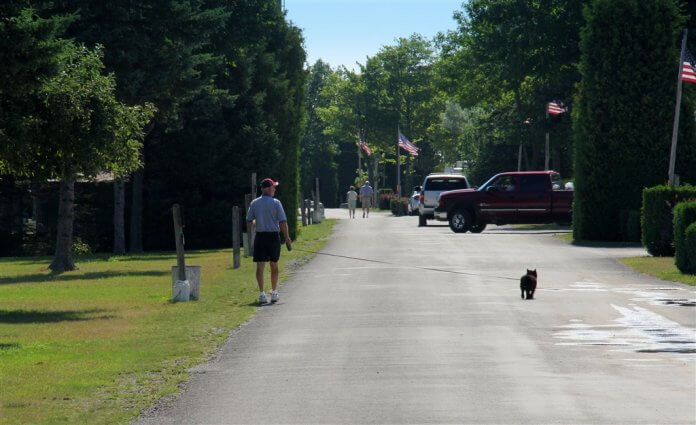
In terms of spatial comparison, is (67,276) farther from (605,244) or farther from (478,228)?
(478,228)

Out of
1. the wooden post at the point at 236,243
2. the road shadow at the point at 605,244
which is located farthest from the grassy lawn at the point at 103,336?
the road shadow at the point at 605,244

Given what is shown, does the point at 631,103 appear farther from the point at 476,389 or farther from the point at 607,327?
the point at 476,389

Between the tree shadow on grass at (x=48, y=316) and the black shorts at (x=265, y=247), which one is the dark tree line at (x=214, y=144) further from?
the tree shadow on grass at (x=48, y=316)

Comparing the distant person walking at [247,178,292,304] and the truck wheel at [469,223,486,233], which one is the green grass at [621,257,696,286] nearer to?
the distant person walking at [247,178,292,304]

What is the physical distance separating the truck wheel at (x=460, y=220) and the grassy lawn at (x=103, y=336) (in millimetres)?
18251

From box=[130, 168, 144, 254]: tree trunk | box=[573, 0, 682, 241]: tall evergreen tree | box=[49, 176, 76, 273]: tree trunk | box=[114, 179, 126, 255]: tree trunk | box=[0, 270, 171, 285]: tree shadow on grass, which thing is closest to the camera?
box=[0, 270, 171, 285]: tree shadow on grass

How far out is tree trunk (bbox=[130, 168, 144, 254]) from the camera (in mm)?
45375

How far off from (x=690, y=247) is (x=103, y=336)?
45.1 ft

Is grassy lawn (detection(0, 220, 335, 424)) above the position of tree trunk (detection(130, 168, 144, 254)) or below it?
below

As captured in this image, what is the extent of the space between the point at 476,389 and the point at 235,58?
31.2 metres

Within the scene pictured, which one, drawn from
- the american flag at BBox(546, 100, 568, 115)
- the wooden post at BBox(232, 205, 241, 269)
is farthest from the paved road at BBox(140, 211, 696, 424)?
the american flag at BBox(546, 100, 568, 115)

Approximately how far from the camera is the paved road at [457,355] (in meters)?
10.4

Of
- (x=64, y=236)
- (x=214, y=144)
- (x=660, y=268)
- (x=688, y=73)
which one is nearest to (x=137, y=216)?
(x=214, y=144)

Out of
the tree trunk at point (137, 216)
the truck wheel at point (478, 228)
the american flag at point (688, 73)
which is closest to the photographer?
the american flag at point (688, 73)
